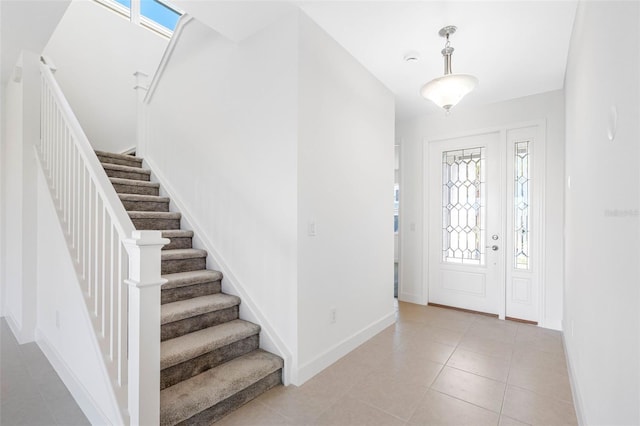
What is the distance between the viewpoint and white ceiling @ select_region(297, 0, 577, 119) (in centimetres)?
221

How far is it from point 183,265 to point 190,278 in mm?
291

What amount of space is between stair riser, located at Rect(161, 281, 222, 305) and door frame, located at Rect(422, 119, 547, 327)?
9.56 ft

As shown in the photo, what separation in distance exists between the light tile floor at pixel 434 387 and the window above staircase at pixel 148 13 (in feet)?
16.5

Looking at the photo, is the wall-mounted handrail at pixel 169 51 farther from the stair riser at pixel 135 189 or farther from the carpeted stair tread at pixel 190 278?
the carpeted stair tread at pixel 190 278

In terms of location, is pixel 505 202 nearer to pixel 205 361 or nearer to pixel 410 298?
pixel 410 298

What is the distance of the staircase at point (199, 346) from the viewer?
1805 mm

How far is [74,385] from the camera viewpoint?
203cm

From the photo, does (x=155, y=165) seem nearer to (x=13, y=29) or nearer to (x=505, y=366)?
(x=13, y=29)

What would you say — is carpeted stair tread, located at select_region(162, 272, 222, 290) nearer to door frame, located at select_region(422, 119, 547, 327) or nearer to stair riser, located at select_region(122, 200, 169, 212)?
stair riser, located at select_region(122, 200, 169, 212)

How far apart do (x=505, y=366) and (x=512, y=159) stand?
240 centimetres

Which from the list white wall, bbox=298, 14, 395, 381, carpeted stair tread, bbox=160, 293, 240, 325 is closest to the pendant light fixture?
white wall, bbox=298, 14, 395, 381

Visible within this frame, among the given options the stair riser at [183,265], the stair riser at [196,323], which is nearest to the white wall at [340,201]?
the stair riser at [196,323]

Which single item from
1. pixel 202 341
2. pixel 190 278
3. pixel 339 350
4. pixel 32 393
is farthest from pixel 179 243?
pixel 339 350

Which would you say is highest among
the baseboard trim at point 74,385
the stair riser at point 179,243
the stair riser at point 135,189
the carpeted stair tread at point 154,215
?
the stair riser at point 135,189
